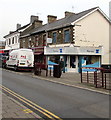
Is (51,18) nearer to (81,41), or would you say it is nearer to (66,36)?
(66,36)

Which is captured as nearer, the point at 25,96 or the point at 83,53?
the point at 25,96

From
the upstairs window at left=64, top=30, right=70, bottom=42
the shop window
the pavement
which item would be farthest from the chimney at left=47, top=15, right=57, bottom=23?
the pavement

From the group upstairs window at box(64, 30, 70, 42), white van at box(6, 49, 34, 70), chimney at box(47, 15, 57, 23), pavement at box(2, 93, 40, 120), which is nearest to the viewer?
pavement at box(2, 93, 40, 120)

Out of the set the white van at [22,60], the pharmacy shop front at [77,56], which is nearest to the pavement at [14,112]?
the white van at [22,60]

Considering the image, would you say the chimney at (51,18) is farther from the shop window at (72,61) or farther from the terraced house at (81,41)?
the shop window at (72,61)

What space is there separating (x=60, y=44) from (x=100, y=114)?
1778 cm

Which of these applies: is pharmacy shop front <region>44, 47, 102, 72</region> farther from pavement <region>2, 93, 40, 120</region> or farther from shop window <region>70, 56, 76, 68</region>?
pavement <region>2, 93, 40, 120</region>

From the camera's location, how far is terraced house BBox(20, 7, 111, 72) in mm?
21000

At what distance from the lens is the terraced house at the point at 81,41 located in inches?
827

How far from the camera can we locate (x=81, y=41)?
21484 mm

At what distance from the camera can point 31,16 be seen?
38031 mm

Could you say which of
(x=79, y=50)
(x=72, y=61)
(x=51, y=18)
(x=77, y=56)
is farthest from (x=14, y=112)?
(x=51, y=18)

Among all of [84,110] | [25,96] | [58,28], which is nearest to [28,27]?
[58,28]

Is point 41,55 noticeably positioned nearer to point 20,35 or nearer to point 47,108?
point 20,35
